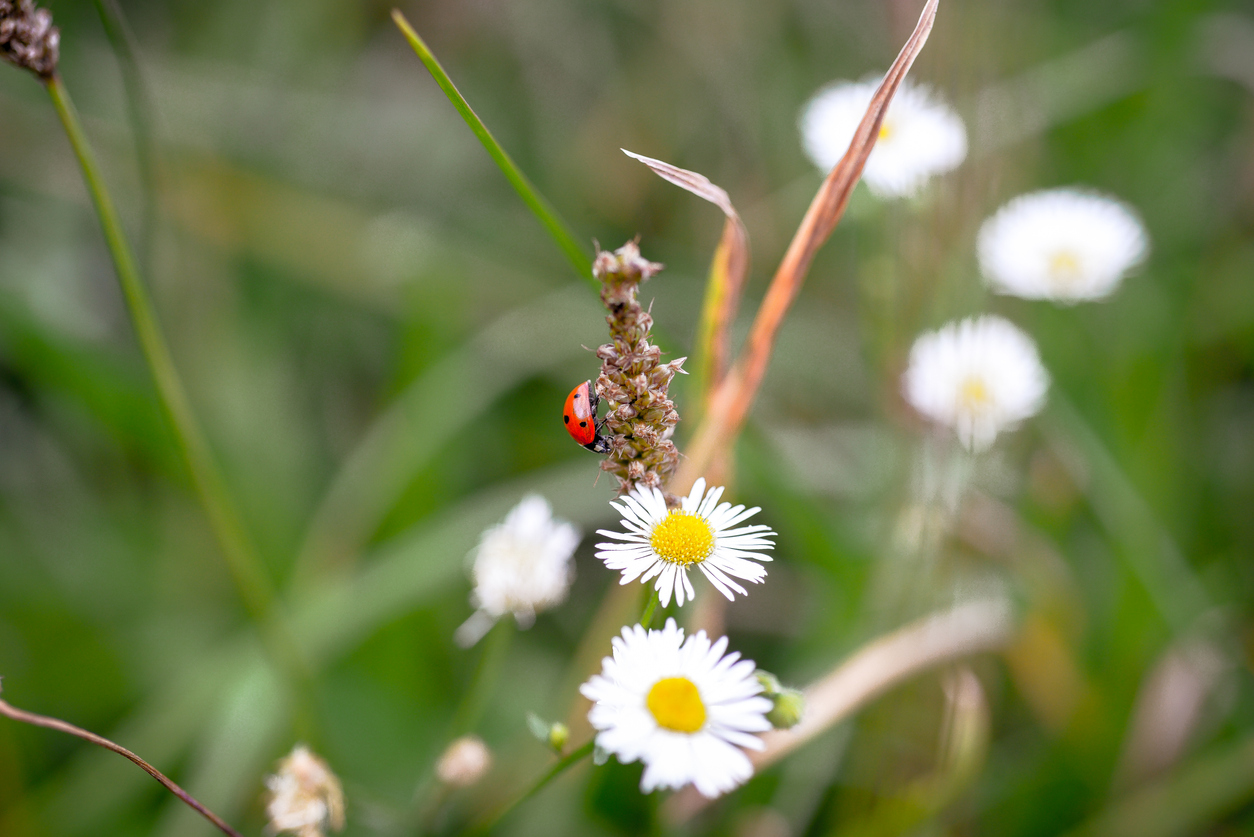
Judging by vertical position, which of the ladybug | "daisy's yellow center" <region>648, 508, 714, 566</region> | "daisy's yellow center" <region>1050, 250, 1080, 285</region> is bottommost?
"daisy's yellow center" <region>648, 508, 714, 566</region>

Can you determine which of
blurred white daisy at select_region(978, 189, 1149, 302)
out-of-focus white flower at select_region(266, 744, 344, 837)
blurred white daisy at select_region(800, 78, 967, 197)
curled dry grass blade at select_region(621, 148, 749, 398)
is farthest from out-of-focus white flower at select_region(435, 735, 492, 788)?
blurred white daisy at select_region(978, 189, 1149, 302)

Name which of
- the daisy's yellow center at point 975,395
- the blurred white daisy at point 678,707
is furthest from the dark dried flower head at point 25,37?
the daisy's yellow center at point 975,395

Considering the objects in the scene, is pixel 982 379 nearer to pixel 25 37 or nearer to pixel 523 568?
pixel 523 568

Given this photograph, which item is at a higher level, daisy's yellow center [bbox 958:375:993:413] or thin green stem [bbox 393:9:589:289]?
daisy's yellow center [bbox 958:375:993:413]

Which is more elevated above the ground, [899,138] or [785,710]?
[899,138]

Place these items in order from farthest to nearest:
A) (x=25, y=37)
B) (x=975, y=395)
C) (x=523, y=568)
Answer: (x=975, y=395)
(x=523, y=568)
(x=25, y=37)

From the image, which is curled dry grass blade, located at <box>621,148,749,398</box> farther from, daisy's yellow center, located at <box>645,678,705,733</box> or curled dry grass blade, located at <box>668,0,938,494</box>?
daisy's yellow center, located at <box>645,678,705,733</box>

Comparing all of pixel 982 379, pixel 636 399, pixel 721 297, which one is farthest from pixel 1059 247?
pixel 636 399
